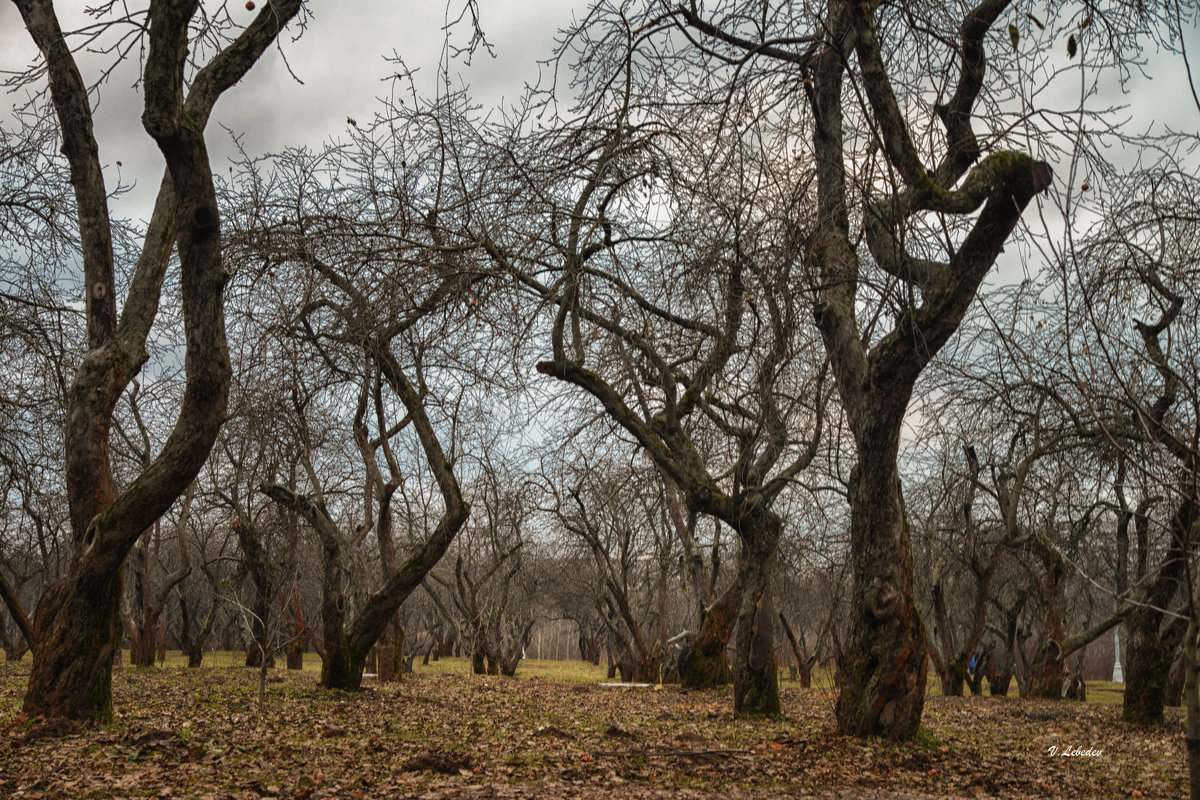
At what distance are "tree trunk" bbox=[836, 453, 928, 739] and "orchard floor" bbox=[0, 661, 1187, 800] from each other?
0.94 feet

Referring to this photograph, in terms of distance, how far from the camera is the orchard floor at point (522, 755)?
4.91 metres

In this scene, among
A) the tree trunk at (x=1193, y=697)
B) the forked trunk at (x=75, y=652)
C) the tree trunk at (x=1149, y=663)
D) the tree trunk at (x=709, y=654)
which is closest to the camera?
the tree trunk at (x=1193, y=697)

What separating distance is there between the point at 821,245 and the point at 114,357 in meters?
5.56

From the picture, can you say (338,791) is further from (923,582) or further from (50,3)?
(923,582)

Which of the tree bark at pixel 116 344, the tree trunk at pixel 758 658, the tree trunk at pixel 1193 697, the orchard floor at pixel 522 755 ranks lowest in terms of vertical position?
the orchard floor at pixel 522 755

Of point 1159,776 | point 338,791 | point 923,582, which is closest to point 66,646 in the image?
point 338,791

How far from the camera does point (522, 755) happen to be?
20.3 ft

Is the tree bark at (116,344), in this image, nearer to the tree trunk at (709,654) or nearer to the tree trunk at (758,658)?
the tree trunk at (758,658)

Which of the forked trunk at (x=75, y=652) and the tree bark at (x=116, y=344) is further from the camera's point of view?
the forked trunk at (x=75, y=652)

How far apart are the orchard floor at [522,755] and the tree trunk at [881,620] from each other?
11.2 inches

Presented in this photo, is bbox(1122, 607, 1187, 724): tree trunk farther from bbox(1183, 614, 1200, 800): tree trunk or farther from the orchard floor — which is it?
bbox(1183, 614, 1200, 800): tree trunk

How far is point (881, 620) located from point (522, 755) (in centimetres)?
305

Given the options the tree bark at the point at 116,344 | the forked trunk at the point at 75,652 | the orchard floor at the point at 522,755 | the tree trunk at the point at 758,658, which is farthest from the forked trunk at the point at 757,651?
the forked trunk at the point at 75,652

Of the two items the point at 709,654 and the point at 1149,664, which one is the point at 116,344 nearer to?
the point at 709,654
